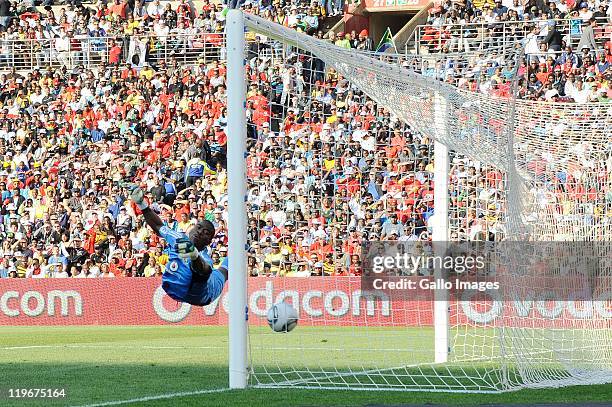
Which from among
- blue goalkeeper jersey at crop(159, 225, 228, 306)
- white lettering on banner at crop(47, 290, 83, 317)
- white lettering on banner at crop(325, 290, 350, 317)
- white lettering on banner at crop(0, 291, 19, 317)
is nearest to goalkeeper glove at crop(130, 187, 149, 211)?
blue goalkeeper jersey at crop(159, 225, 228, 306)

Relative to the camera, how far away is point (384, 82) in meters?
11.8

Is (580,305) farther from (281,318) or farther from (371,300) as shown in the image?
(371,300)

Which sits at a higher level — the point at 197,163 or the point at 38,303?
the point at 197,163

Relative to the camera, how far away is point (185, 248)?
11547 mm

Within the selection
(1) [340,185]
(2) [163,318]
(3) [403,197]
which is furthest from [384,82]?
(2) [163,318]

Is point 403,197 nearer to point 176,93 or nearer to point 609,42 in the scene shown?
point 609,42

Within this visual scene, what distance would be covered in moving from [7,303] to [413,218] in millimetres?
9742

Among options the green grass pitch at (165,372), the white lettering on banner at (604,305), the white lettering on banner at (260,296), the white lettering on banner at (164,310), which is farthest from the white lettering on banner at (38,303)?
the white lettering on banner at (604,305)

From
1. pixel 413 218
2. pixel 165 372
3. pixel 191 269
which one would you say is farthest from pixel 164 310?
pixel 165 372

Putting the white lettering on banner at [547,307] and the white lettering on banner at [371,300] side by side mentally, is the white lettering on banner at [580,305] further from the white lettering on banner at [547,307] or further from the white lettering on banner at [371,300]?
the white lettering on banner at [371,300]

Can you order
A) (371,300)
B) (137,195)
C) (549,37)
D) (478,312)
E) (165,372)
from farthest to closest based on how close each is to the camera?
(549,37)
(371,300)
(478,312)
(165,372)
(137,195)

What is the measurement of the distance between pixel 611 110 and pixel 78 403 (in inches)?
297

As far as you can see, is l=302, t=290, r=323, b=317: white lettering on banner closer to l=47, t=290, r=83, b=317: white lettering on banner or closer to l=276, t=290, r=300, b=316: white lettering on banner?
l=276, t=290, r=300, b=316: white lettering on banner

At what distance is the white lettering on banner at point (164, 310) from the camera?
74.7ft
